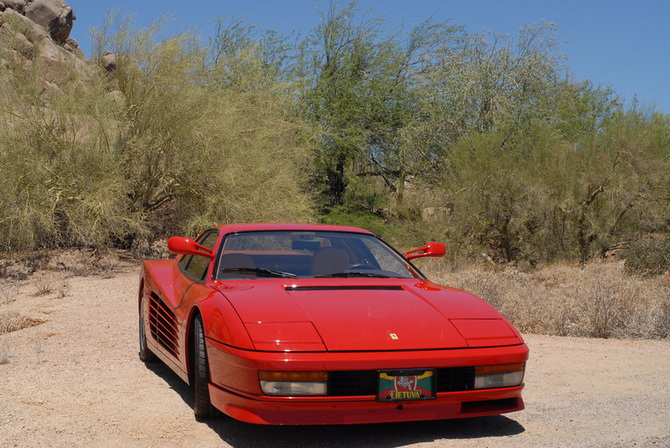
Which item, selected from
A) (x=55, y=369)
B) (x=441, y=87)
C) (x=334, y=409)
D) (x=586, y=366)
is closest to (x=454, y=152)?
(x=441, y=87)

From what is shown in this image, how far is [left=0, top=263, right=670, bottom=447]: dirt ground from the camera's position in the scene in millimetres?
3867

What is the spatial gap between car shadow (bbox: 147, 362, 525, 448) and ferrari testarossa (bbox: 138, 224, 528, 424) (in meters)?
0.21

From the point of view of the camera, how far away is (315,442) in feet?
12.7

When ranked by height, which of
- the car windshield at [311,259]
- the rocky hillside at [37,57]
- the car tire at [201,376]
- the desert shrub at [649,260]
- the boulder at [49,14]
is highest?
the boulder at [49,14]

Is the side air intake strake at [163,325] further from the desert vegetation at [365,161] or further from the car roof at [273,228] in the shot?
the desert vegetation at [365,161]

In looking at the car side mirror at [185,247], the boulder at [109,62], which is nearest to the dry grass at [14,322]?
the car side mirror at [185,247]

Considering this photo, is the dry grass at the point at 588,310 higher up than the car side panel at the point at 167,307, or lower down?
lower down

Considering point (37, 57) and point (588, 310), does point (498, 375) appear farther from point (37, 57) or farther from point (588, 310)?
point (37, 57)

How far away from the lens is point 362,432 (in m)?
4.06

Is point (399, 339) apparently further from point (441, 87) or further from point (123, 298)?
point (441, 87)

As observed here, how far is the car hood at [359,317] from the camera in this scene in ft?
12.0

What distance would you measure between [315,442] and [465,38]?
25.4 metres

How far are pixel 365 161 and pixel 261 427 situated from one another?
24.6 meters

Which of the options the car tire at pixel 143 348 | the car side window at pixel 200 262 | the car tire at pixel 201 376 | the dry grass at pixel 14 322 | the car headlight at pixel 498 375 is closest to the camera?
the car headlight at pixel 498 375
